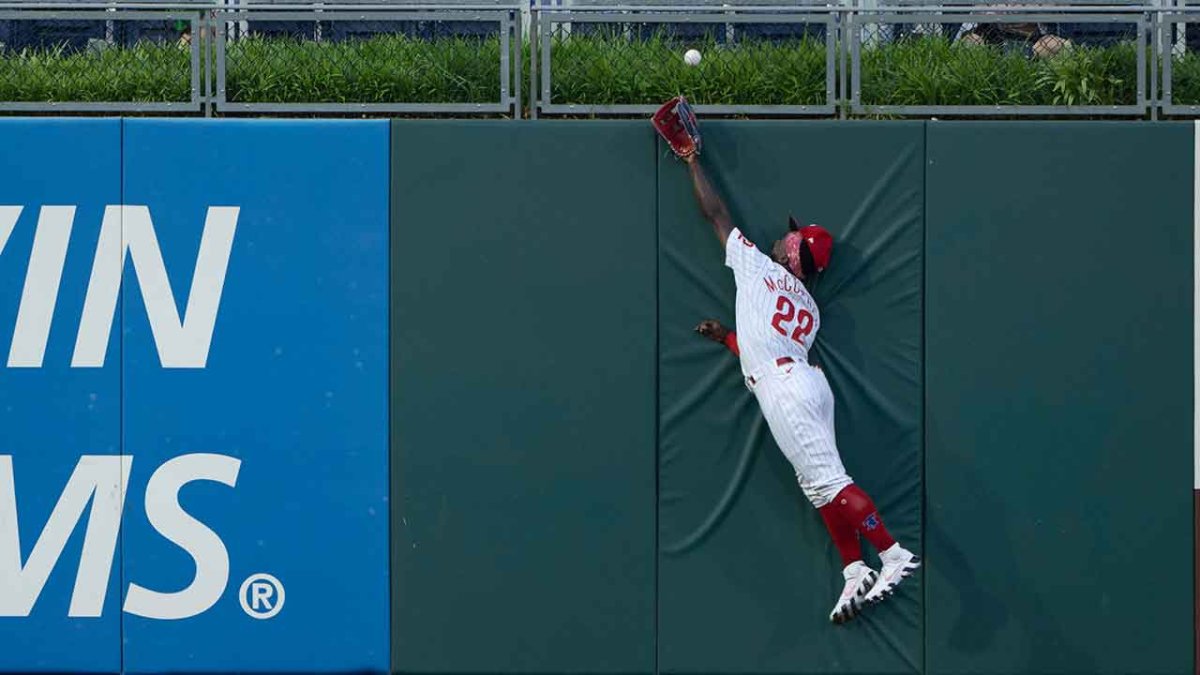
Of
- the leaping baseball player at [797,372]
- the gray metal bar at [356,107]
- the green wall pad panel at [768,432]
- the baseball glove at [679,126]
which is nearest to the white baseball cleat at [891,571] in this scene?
the leaping baseball player at [797,372]

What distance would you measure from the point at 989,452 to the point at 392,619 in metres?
3.05

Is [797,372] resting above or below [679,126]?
below

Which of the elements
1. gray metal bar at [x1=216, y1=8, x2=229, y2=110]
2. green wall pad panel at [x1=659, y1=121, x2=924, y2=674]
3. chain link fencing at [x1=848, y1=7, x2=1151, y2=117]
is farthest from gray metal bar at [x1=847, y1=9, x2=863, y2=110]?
gray metal bar at [x1=216, y1=8, x2=229, y2=110]

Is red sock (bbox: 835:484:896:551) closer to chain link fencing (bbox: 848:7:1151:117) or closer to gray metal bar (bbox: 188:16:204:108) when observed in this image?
chain link fencing (bbox: 848:7:1151:117)

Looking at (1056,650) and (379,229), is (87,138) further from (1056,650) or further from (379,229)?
(1056,650)

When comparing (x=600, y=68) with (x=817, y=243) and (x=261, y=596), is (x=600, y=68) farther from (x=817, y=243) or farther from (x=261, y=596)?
(x=261, y=596)

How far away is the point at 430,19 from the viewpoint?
26.0ft

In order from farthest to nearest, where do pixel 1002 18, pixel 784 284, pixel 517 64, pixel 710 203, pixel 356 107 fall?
pixel 1002 18
pixel 517 64
pixel 356 107
pixel 710 203
pixel 784 284

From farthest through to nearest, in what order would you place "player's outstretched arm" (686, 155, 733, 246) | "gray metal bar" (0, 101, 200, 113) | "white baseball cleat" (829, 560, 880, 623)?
"gray metal bar" (0, 101, 200, 113), "player's outstretched arm" (686, 155, 733, 246), "white baseball cleat" (829, 560, 880, 623)

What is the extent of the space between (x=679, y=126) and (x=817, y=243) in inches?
34.3

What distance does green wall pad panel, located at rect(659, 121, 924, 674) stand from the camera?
728cm

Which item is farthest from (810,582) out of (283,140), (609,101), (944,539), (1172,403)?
(283,140)

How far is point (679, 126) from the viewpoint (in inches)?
281

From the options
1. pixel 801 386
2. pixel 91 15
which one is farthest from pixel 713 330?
pixel 91 15
